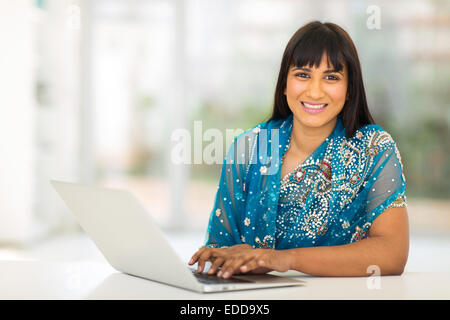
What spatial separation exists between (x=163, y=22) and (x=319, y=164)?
11.3ft

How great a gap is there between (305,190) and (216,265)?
17.1 inches

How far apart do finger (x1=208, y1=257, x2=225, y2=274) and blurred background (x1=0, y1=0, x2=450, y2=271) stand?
3058mm

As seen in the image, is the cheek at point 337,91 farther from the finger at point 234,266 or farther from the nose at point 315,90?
the finger at point 234,266

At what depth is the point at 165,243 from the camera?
82 cm

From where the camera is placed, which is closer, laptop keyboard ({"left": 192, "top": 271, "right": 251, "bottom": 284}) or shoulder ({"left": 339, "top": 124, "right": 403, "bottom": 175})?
laptop keyboard ({"left": 192, "top": 271, "right": 251, "bottom": 284})

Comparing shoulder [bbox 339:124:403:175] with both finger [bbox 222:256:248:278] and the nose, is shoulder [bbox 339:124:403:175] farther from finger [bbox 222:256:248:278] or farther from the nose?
finger [bbox 222:256:248:278]

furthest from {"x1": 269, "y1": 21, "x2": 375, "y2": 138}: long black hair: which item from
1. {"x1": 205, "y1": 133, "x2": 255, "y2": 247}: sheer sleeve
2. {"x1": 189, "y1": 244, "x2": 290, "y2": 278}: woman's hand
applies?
{"x1": 189, "y1": 244, "x2": 290, "y2": 278}: woman's hand

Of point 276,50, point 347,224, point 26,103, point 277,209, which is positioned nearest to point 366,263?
point 347,224

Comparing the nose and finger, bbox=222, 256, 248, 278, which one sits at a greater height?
the nose

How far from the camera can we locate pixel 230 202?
1466 mm

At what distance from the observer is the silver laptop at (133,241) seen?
2.72ft

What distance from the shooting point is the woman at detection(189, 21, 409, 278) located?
4.17 ft
